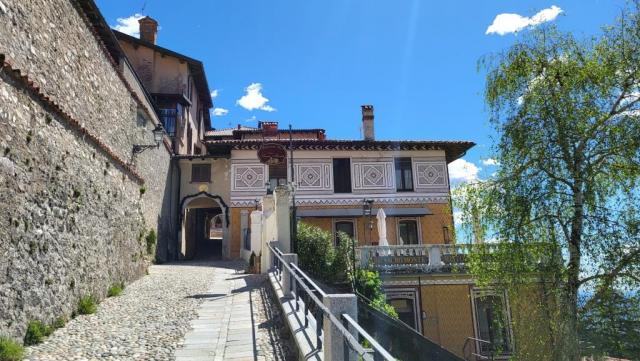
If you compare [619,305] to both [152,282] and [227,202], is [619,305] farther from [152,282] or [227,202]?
[227,202]

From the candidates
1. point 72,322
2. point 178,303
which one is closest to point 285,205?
point 178,303

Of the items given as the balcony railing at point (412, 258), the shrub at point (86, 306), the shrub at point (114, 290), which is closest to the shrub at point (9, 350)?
the shrub at point (86, 306)

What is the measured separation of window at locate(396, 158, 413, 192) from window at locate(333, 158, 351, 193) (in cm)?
252

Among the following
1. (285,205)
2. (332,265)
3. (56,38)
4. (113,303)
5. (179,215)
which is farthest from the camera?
(179,215)

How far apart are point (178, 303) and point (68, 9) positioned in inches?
246

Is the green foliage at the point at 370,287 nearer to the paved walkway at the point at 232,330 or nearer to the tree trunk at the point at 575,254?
the paved walkway at the point at 232,330

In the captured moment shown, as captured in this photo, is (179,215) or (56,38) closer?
(56,38)

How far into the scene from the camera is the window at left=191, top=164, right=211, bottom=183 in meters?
22.5

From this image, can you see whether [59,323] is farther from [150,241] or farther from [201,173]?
[201,173]

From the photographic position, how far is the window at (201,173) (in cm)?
2248

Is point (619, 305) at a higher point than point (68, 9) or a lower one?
lower

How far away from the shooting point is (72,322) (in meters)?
6.88

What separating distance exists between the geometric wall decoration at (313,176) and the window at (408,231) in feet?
13.2

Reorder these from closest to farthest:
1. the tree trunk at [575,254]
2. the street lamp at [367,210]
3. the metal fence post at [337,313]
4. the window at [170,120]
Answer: the metal fence post at [337,313]
the tree trunk at [575,254]
the street lamp at [367,210]
the window at [170,120]
